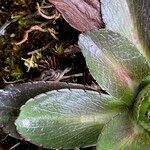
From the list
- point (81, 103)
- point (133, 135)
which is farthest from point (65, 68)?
point (133, 135)

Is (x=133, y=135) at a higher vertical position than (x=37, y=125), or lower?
lower

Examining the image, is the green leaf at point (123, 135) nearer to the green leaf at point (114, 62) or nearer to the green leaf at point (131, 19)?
the green leaf at point (114, 62)

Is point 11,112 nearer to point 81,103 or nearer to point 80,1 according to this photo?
point 81,103

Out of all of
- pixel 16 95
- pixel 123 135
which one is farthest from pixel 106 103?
pixel 16 95

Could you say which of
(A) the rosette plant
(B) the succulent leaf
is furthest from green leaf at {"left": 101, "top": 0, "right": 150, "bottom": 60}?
(B) the succulent leaf

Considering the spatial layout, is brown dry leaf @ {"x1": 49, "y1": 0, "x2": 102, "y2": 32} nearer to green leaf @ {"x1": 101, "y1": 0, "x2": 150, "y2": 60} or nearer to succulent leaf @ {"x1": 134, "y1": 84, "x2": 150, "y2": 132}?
green leaf @ {"x1": 101, "y1": 0, "x2": 150, "y2": 60}

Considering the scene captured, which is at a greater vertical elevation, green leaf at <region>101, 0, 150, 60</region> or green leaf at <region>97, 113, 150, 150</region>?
green leaf at <region>101, 0, 150, 60</region>

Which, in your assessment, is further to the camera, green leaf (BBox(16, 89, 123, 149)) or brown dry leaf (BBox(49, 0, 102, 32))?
brown dry leaf (BBox(49, 0, 102, 32))
